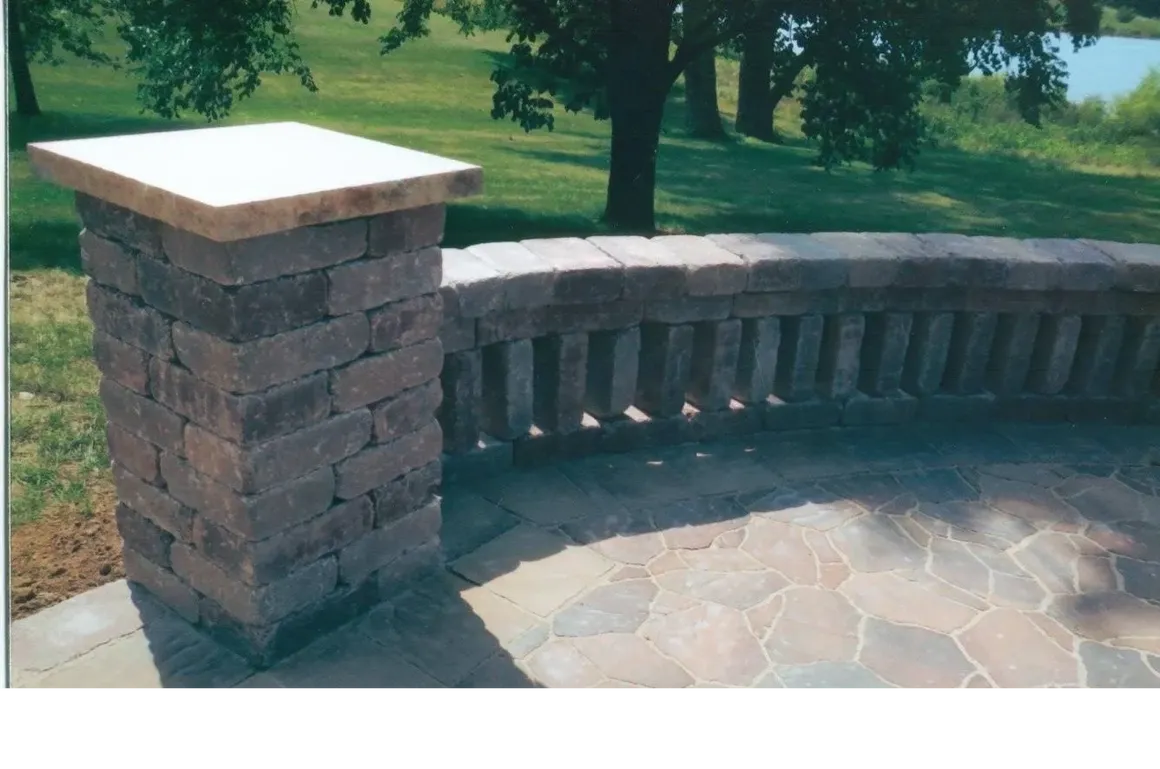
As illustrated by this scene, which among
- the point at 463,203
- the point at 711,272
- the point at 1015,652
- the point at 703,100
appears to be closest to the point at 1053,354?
the point at 711,272

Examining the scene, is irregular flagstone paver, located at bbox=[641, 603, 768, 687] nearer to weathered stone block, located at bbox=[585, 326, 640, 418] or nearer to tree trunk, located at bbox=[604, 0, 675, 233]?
weathered stone block, located at bbox=[585, 326, 640, 418]

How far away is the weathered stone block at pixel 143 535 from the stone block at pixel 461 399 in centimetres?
137

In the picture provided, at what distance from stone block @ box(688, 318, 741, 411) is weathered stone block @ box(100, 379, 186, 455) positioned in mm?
2757

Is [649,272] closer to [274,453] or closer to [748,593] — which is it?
[748,593]

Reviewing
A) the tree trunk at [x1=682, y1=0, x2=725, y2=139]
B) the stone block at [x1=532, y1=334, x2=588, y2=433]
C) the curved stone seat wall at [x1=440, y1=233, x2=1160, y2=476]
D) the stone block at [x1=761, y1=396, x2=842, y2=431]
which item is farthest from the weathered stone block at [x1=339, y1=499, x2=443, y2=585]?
the tree trunk at [x1=682, y1=0, x2=725, y2=139]

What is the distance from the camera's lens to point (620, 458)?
5238 millimetres

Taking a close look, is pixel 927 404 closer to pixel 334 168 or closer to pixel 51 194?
pixel 334 168

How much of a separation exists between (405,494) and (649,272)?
1732 millimetres

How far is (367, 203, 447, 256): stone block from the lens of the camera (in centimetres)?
350
